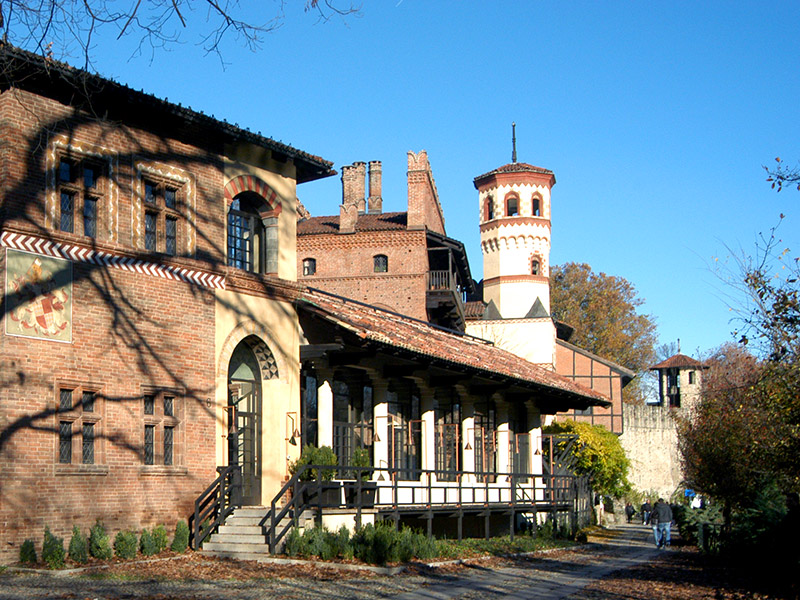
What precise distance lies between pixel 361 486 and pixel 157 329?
5210mm

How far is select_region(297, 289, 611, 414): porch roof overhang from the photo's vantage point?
Answer: 853 inches

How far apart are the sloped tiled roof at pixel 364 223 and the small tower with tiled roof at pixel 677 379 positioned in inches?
1152

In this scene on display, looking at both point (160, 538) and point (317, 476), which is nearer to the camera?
point (160, 538)

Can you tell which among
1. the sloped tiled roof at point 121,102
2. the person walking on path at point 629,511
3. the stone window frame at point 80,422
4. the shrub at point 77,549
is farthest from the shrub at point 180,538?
the person walking on path at point 629,511

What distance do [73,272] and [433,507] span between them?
1028 centimetres

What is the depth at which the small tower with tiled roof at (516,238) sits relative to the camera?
210 feet

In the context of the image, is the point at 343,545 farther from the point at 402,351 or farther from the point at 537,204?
the point at 537,204

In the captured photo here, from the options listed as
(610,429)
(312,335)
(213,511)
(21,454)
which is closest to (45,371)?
(21,454)

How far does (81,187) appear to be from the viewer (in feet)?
59.7

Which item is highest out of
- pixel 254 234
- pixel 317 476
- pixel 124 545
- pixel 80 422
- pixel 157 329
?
pixel 254 234

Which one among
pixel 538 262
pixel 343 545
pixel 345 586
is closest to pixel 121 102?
pixel 343 545

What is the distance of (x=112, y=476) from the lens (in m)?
18.0

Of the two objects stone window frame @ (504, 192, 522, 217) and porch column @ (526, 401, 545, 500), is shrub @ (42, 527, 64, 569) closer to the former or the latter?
porch column @ (526, 401, 545, 500)

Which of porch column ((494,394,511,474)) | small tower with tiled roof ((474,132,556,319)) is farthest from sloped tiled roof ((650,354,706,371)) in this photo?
porch column ((494,394,511,474))
